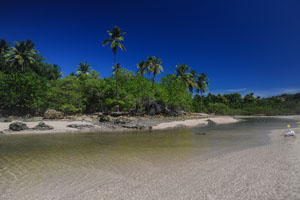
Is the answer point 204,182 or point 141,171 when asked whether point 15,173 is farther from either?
point 204,182

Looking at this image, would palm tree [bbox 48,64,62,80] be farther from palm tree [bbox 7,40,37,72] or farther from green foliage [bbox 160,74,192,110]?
green foliage [bbox 160,74,192,110]

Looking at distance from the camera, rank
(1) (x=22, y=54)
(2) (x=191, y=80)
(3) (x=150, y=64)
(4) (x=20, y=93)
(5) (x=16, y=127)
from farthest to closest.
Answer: (2) (x=191, y=80), (3) (x=150, y=64), (1) (x=22, y=54), (4) (x=20, y=93), (5) (x=16, y=127)

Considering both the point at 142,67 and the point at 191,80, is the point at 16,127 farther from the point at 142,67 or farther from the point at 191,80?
the point at 191,80

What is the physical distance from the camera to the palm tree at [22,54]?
39.7 meters

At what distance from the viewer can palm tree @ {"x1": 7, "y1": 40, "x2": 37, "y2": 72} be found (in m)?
39.7

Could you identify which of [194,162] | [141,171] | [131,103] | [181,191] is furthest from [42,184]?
[131,103]

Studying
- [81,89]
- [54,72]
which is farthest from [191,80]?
[54,72]

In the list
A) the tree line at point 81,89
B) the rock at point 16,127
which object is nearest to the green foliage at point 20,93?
the tree line at point 81,89

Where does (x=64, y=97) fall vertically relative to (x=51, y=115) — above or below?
above

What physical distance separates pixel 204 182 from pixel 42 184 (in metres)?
4.86

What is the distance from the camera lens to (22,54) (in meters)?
40.8

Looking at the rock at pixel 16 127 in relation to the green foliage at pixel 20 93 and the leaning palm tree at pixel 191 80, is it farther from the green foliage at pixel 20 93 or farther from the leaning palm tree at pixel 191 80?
the leaning palm tree at pixel 191 80

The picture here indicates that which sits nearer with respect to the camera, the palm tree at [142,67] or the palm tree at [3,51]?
the palm tree at [3,51]

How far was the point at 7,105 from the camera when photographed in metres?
31.7
